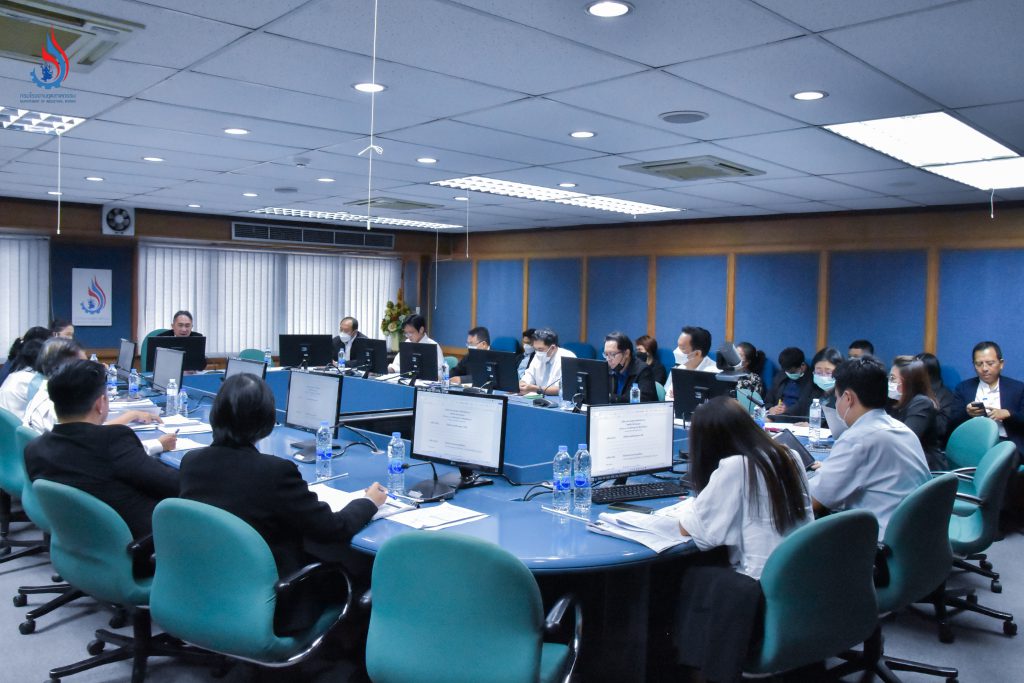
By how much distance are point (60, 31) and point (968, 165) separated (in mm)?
4956

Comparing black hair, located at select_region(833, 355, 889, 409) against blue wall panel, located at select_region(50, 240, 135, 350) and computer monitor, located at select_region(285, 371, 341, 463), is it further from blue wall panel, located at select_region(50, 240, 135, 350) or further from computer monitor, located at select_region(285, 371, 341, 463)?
blue wall panel, located at select_region(50, 240, 135, 350)

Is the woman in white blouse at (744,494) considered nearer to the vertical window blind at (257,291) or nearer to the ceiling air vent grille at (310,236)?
the ceiling air vent grille at (310,236)

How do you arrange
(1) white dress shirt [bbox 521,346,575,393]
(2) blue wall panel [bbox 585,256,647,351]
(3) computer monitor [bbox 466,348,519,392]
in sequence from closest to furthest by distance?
(3) computer monitor [bbox 466,348,519,392] < (1) white dress shirt [bbox 521,346,575,393] < (2) blue wall panel [bbox 585,256,647,351]

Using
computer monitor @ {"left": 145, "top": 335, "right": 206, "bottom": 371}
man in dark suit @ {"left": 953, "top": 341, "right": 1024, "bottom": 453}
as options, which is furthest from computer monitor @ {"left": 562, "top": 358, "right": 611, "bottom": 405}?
computer monitor @ {"left": 145, "top": 335, "right": 206, "bottom": 371}

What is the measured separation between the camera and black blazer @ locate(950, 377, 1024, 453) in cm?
531

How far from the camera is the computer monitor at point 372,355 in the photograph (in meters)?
7.04

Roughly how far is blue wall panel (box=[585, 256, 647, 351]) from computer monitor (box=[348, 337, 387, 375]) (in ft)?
10.2

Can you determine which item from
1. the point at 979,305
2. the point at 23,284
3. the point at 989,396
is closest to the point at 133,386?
the point at 23,284

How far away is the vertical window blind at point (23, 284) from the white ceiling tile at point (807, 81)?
7860mm

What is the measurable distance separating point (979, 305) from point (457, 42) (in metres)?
5.65

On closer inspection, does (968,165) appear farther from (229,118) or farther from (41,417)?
(41,417)

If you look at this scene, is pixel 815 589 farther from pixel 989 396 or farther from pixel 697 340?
pixel 989 396

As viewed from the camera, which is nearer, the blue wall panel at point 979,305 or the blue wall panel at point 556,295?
the blue wall panel at point 979,305

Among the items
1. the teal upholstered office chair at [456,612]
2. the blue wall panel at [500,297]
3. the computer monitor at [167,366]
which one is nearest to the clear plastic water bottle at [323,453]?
the teal upholstered office chair at [456,612]
